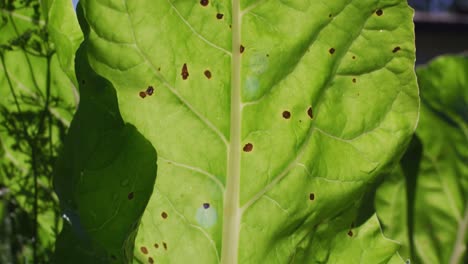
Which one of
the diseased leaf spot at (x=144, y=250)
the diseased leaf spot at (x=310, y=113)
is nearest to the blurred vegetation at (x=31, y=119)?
the diseased leaf spot at (x=144, y=250)

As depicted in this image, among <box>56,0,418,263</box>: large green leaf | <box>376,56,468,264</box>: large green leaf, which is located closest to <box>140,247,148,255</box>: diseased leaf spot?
<box>56,0,418,263</box>: large green leaf

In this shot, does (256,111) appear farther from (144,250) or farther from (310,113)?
(144,250)

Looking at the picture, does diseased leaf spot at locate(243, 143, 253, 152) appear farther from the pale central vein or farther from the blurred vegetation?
the blurred vegetation

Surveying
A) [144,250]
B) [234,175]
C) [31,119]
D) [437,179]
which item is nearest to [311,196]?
[234,175]

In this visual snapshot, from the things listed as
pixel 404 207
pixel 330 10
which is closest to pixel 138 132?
pixel 330 10

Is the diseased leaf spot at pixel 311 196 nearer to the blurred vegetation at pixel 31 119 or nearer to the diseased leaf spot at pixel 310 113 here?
the diseased leaf spot at pixel 310 113

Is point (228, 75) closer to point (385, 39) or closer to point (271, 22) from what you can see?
point (271, 22)
